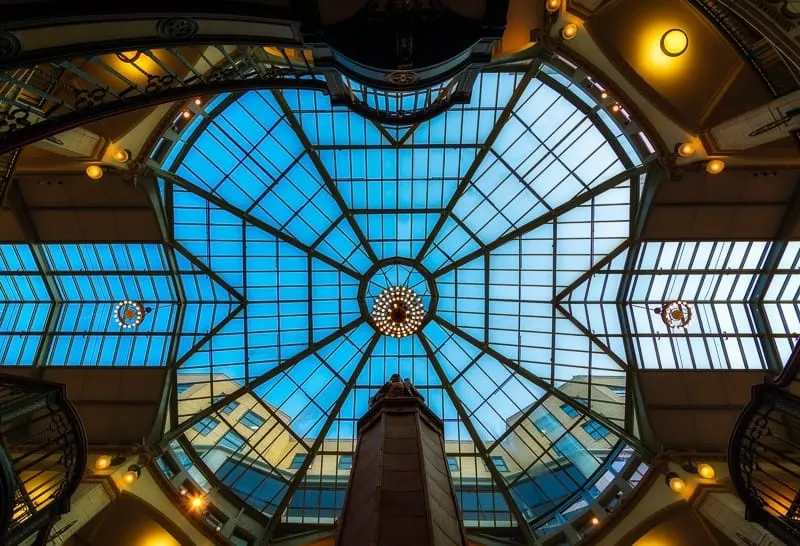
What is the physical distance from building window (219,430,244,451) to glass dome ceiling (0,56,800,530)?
0.09 metres

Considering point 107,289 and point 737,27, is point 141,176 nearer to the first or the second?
point 107,289

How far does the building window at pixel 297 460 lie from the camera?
22.4 meters

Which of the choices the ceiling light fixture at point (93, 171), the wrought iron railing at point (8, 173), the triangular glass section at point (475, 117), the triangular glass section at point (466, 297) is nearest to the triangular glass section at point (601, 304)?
the triangular glass section at point (466, 297)

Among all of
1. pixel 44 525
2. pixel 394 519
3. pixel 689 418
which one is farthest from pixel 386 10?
pixel 689 418

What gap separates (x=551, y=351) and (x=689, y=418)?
6.09 metres

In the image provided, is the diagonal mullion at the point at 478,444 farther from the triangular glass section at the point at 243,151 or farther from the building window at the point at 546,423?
the triangular glass section at the point at 243,151

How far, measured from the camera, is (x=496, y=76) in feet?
58.3

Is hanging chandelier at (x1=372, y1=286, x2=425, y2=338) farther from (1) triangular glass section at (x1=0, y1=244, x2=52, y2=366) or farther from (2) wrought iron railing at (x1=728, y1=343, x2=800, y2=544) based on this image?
(1) triangular glass section at (x1=0, y1=244, x2=52, y2=366)

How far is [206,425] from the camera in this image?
21.7 m

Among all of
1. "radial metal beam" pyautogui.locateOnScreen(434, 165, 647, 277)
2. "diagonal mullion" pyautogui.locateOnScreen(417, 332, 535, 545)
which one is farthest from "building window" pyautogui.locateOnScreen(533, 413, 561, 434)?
"radial metal beam" pyautogui.locateOnScreen(434, 165, 647, 277)

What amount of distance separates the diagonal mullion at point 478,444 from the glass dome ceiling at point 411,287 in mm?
141

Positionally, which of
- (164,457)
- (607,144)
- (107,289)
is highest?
(607,144)

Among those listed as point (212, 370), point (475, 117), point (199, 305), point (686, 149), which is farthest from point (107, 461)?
point (686, 149)

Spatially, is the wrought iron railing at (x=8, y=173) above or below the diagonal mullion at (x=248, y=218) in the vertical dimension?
below
